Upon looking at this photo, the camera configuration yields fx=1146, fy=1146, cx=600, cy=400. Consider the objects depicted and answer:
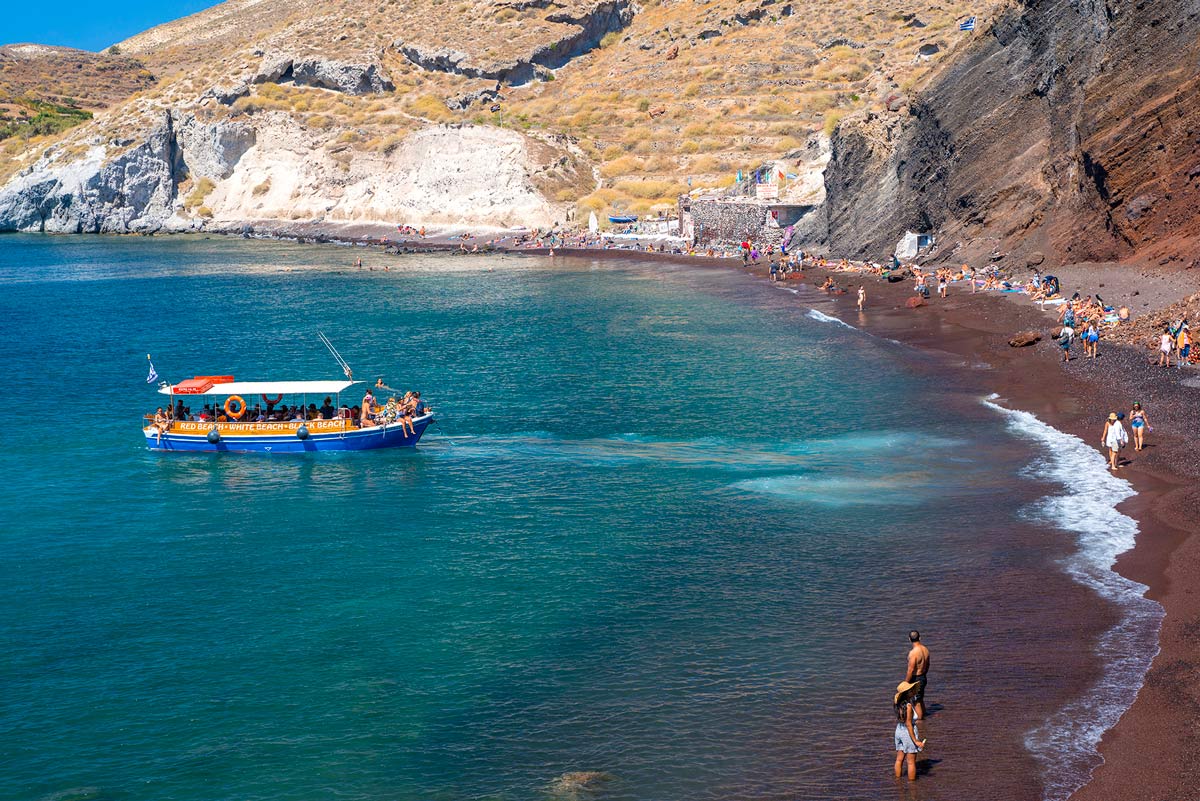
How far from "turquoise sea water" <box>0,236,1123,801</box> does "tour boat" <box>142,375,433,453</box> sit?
3.32 ft

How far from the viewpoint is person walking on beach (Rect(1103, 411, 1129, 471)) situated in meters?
33.1

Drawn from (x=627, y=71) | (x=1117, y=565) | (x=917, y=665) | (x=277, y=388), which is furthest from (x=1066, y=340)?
(x=627, y=71)

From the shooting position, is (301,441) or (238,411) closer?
(301,441)

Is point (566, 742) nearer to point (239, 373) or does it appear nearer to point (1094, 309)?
point (1094, 309)

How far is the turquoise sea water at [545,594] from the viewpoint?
20.1m

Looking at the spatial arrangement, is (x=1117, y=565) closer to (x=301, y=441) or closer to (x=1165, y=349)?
(x=1165, y=349)

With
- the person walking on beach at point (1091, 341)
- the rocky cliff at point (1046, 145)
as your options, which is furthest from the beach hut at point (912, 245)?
the person walking on beach at point (1091, 341)

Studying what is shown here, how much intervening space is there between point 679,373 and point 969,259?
2784 cm

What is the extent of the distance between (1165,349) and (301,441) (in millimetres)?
32479

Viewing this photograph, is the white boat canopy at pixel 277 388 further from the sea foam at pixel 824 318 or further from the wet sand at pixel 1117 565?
the sea foam at pixel 824 318

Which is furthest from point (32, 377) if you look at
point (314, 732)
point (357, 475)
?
point (314, 732)

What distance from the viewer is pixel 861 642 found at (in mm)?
23688

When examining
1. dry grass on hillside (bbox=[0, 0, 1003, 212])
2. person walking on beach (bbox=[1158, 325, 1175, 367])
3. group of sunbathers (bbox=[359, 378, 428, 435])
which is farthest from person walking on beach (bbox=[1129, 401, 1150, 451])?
dry grass on hillside (bbox=[0, 0, 1003, 212])

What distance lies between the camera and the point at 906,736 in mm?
17984
